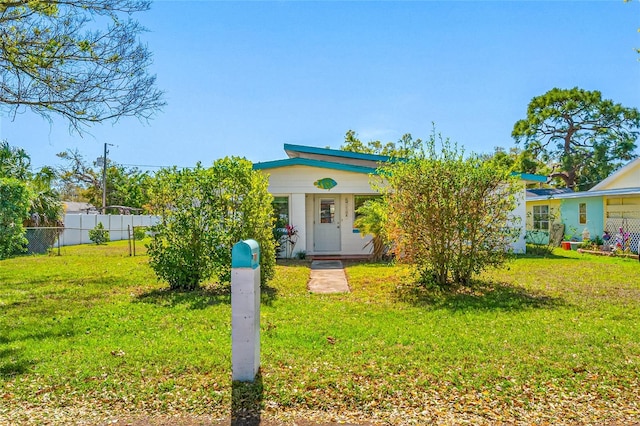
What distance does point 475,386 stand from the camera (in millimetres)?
3615

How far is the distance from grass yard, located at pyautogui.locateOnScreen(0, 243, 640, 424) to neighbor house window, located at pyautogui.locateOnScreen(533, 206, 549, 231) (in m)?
14.1

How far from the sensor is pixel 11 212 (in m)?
13.5

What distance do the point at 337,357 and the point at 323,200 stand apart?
10.9m

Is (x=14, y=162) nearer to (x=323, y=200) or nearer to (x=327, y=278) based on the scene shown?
(x=323, y=200)

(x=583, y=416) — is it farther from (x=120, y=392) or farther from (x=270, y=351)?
(x=120, y=392)

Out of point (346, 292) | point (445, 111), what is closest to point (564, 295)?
point (346, 292)

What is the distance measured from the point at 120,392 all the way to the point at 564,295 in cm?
723

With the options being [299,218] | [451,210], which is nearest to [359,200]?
[299,218]

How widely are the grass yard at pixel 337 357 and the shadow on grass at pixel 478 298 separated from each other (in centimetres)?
5

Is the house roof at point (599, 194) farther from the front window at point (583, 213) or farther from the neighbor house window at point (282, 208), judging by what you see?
the neighbor house window at point (282, 208)

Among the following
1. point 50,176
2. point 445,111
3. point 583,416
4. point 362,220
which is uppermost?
point 445,111

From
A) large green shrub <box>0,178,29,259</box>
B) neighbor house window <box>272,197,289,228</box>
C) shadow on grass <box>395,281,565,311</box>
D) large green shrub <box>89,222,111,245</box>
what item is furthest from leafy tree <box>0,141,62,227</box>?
shadow on grass <box>395,281,565,311</box>

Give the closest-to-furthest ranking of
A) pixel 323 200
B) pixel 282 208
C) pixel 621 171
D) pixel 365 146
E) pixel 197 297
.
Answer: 1. pixel 197 297
2. pixel 282 208
3. pixel 323 200
4. pixel 621 171
5. pixel 365 146

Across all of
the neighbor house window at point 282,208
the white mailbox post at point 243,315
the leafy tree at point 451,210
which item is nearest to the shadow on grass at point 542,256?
the leafy tree at point 451,210
